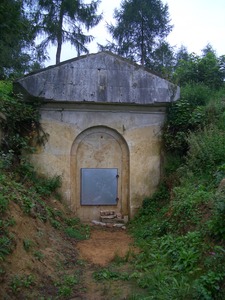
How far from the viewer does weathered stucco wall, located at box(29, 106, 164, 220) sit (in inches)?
353

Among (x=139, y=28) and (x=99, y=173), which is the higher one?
(x=139, y=28)

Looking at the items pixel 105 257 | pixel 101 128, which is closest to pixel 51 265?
pixel 105 257

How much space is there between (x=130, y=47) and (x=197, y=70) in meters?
9.01

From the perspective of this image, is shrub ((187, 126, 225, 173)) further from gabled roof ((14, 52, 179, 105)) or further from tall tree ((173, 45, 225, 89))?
tall tree ((173, 45, 225, 89))

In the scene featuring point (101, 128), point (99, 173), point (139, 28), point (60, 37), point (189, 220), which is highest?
point (139, 28)

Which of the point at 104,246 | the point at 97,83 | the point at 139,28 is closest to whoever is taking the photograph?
the point at 104,246

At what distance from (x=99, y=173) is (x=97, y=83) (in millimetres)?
2645

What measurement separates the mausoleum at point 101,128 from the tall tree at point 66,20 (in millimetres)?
10669

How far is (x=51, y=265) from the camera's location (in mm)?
5066

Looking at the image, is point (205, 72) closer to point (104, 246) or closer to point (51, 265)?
point (104, 246)

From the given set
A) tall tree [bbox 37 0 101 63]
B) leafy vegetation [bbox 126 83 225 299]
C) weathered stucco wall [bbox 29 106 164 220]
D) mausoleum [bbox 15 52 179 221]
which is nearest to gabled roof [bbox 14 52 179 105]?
mausoleum [bbox 15 52 179 221]

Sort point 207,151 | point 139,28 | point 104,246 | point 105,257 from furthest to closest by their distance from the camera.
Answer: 1. point 139,28
2. point 207,151
3. point 104,246
4. point 105,257

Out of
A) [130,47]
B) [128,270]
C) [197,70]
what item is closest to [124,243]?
[128,270]

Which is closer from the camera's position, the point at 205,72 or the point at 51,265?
the point at 51,265
